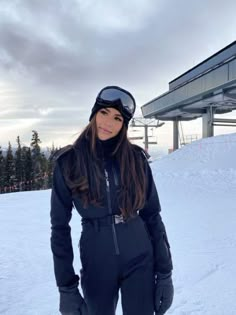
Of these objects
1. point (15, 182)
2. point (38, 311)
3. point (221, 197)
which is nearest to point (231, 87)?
point (221, 197)

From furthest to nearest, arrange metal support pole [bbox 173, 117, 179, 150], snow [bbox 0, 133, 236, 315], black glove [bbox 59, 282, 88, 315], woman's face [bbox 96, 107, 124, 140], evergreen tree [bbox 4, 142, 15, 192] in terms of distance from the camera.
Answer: evergreen tree [bbox 4, 142, 15, 192] < metal support pole [bbox 173, 117, 179, 150] < snow [bbox 0, 133, 236, 315] < woman's face [bbox 96, 107, 124, 140] < black glove [bbox 59, 282, 88, 315]

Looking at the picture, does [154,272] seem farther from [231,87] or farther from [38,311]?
[231,87]

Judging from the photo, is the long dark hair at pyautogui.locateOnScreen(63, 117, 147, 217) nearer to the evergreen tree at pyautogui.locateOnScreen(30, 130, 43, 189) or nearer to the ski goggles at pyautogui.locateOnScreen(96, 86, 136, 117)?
the ski goggles at pyautogui.locateOnScreen(96, 86, 136, 117)

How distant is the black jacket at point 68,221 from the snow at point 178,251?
1.56m

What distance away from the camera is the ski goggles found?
7.10 ft

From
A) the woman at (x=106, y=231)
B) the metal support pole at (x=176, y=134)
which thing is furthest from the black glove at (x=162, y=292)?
the metal support pole at (x=176, y=134)

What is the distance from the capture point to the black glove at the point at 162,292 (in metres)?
2.10

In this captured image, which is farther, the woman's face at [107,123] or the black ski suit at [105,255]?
the woman's face at [107,123]

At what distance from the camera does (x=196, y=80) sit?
26.2m

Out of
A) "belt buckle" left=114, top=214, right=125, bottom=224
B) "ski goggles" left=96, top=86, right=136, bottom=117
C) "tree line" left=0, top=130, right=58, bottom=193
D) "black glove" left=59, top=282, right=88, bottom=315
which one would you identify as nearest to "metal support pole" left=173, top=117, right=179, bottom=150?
"tree line" left=0, top=130, right=58, bottom=193

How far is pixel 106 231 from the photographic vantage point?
203 cm

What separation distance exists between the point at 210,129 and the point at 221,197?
18759 mm

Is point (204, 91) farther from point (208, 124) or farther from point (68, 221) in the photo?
point (68, 221)

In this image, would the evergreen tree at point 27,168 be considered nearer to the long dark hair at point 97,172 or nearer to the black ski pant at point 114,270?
the long dark hair at point 97,172
